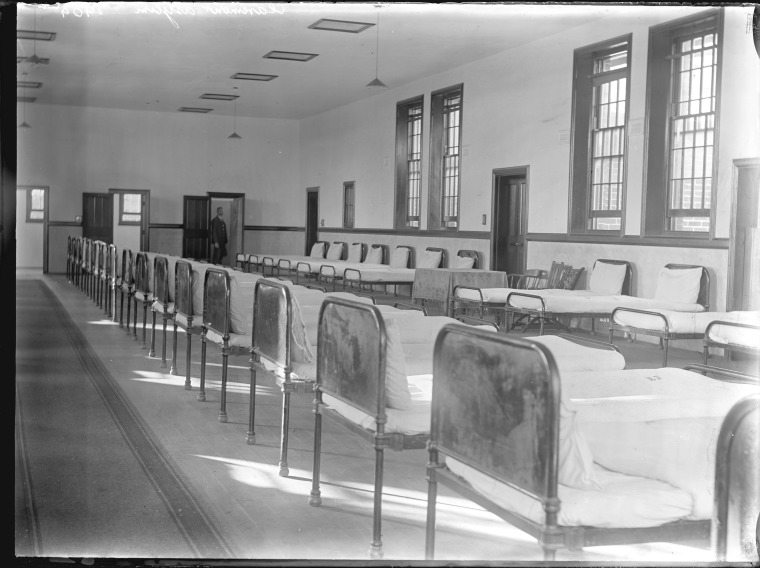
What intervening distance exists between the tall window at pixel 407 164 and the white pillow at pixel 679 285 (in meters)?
7.44

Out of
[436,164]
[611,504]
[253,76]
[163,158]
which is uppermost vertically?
[253,76]

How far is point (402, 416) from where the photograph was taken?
315 cm

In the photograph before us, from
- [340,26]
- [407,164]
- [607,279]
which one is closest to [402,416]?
[607,279]

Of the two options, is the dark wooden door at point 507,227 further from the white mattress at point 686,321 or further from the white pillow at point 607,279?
the white mattress at point 686,321

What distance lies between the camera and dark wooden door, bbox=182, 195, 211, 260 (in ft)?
71.3

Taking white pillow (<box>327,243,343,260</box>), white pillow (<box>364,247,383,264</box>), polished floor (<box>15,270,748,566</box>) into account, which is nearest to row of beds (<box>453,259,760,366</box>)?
polished floor (<box>15,270,748,566</box>)

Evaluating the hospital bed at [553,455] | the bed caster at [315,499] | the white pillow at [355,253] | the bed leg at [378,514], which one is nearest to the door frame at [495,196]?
the white pillow at [355,253]

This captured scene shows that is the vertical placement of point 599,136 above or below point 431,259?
above

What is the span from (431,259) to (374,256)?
2.70 m

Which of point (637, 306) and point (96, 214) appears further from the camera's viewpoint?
point (96, 214)

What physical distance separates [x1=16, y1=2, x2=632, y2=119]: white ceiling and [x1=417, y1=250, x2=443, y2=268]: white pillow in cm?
328

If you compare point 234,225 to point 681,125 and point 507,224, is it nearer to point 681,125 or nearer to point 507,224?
point 507,224

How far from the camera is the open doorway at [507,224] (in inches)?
508

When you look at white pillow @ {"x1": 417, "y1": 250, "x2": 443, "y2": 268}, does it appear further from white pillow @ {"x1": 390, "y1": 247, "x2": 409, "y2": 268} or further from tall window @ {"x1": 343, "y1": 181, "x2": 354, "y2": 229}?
tall window @ {"x1": 343, "y1": 181, "x2": 354, "y2": 229}
